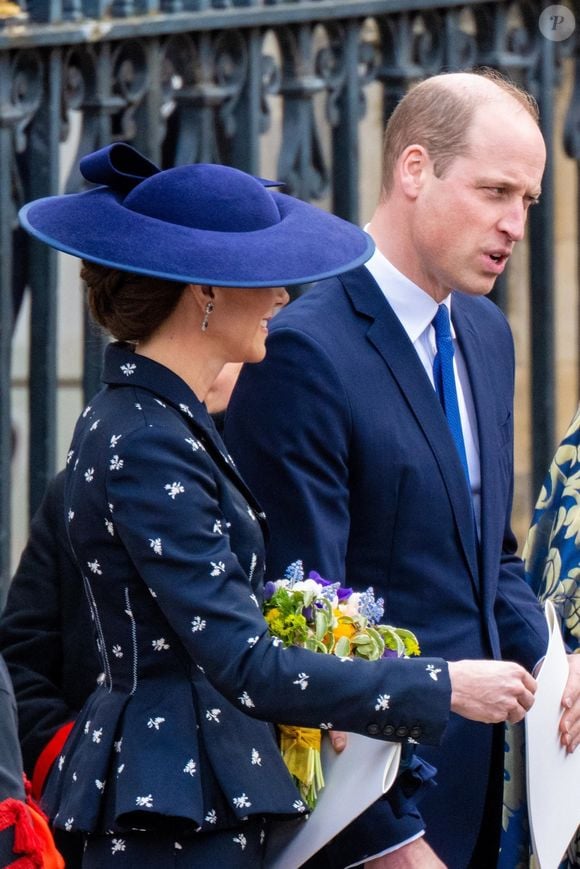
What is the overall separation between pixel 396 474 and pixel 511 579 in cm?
49

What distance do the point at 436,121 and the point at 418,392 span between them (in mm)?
524

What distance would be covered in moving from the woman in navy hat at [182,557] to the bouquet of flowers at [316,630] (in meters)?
0.06

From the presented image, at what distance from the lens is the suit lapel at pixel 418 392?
3.53m

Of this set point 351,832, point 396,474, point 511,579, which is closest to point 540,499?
point 511,579

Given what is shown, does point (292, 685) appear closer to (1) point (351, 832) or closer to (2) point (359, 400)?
(1) point (351, 832)

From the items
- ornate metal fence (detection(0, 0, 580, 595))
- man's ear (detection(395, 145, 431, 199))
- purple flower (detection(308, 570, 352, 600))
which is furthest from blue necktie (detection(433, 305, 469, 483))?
ornate metal fence (detection(0, 0, 580, 595))

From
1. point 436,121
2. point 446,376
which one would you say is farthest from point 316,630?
point 436,121

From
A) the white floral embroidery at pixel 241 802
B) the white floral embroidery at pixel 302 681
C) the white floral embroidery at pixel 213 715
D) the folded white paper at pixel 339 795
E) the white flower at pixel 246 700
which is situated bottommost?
the folded white paper at pixel 339 795

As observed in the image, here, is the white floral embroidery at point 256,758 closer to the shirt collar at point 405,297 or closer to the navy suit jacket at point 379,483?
the navy suit jacket at point 379,483

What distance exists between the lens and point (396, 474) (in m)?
3.47

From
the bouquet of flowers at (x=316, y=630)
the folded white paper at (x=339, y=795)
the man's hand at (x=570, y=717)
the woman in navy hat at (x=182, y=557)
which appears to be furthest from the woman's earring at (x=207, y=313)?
the man's hand at (x=570, y=717)

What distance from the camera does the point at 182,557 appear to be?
9.39 ft

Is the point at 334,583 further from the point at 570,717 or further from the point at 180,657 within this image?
the point at 570,717

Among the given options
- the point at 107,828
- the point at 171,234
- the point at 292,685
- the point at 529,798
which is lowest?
the point at 529,798
